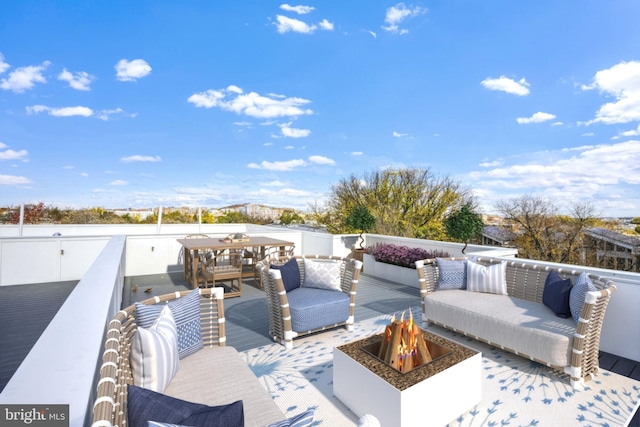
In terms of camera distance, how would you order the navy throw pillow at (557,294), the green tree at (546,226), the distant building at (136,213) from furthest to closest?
the distant building at (136,213) < the green tree at (546,226) < the navy throw pillow at (557,294)

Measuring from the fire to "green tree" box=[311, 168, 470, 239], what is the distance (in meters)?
8.27

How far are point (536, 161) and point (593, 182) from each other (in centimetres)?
165

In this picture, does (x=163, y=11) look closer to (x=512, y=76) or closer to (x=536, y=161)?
(x=512, y=76)

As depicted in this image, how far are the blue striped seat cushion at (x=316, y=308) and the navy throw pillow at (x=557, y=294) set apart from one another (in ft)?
6.24

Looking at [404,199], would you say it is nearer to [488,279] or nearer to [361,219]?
[361,219]

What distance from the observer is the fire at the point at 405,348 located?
2012mm

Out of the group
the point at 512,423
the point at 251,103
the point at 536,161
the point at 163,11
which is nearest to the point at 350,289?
the point at 512,423

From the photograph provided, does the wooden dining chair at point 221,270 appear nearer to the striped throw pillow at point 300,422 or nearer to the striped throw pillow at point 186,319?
the striped throw pillow at point 186,319

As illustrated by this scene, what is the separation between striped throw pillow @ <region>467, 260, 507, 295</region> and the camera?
3406 millimetres

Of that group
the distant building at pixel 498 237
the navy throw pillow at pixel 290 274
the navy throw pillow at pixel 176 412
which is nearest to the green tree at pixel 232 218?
the distant building at pixel 498 237

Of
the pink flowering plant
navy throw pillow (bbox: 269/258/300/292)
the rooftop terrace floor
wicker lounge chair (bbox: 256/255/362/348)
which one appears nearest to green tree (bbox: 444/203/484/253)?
the pink flowering plant

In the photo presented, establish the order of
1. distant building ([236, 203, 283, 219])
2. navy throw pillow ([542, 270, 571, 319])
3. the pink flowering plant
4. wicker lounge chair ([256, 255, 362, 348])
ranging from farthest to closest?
distant building ([236, 203, 283, 219]), the pink flowering plant, wicker lounge chair ([256, 255, 362, 348]), navy throw pillow ([542, 270, 571, 319])

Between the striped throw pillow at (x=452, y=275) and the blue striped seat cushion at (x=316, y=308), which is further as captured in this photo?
the striped throw pillow at (x=452, y=275)

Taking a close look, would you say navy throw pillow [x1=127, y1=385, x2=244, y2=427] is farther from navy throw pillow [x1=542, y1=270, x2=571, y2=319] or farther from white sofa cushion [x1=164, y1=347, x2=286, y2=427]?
navy throw pillow [x1=542, y1=270, x2=571, y2=319]
